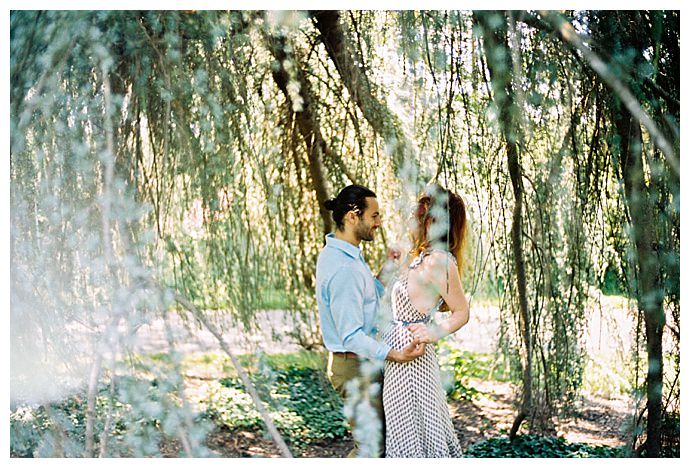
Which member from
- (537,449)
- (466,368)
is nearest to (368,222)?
(537,449)

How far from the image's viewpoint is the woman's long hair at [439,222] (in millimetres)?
2176

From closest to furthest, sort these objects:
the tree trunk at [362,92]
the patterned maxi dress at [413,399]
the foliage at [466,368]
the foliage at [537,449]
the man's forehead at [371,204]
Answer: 1. the patterned maxi dress at [413,399]
2. the man's forehead at [371,204]
3. the tree trunk at [362,92]
4. the foliage at [537,449]
5. the foliage at [466,368]

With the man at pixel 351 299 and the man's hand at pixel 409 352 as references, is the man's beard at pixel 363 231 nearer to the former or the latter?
the man at pixel 351 299

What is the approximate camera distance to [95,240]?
7.16 ft

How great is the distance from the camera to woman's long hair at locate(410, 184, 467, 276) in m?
2.18

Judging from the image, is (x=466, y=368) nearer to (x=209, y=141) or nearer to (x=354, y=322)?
(x=354, y=322)

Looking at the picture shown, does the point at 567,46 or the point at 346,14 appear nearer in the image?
the point at 567,46

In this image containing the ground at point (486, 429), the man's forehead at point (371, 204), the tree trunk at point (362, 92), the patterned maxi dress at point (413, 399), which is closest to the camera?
the patterned maxi dress at point (413, 399)

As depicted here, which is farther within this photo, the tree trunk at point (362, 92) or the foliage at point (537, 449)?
the foliage at point (537, 449)

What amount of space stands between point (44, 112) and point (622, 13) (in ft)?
5.48

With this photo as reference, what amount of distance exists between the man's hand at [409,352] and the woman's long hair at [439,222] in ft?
0.87

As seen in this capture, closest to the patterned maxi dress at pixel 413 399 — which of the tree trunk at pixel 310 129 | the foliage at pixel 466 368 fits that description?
the tree trunk at pixel 310 129
